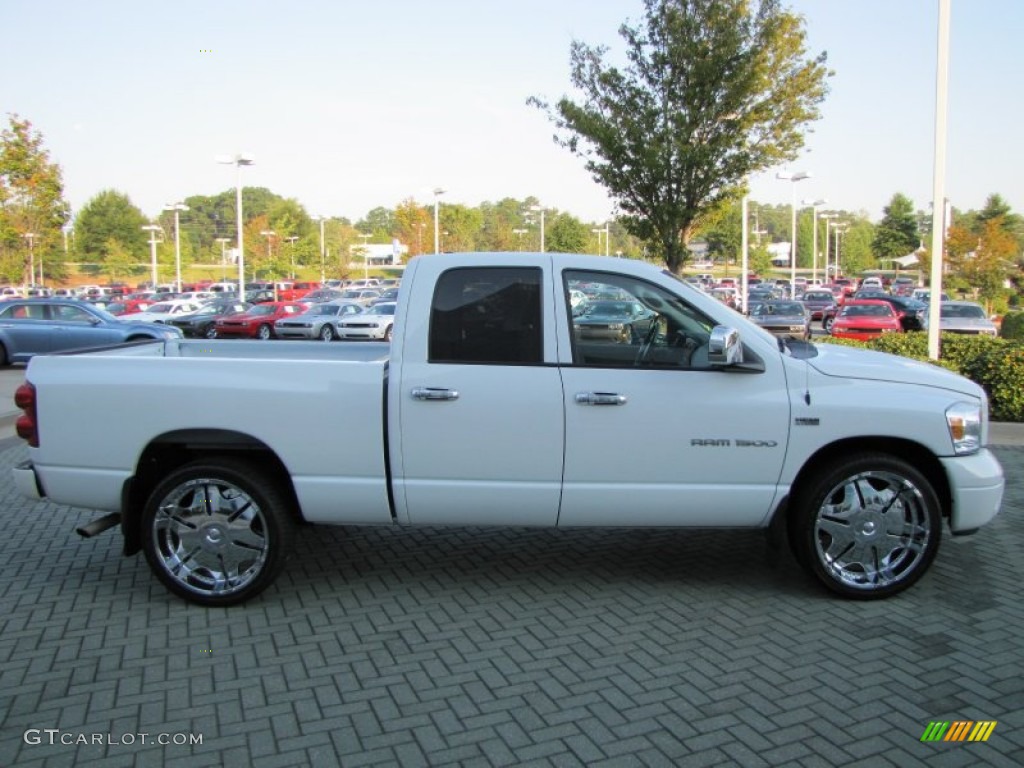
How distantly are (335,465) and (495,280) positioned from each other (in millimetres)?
1350

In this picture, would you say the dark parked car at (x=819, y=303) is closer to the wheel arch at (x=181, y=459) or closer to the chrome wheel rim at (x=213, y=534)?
the wheel arch at (x=181, y=459)

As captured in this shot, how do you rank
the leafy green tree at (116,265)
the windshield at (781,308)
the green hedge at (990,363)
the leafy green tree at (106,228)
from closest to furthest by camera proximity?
the green hedge at (990,363) < the windshield at (781,308) < the leafy green tree at (116,265) < the leafy green tree at (106,228)

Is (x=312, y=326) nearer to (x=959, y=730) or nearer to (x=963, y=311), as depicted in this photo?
(x=963, y=311)

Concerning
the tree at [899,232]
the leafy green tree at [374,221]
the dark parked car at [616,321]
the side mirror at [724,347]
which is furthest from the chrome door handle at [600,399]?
the leafy green tree at [374,221]

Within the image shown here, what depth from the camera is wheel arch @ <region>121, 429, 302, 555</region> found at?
474cm

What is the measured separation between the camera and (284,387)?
4672mm

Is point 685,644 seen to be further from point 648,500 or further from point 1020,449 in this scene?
point 1020,449

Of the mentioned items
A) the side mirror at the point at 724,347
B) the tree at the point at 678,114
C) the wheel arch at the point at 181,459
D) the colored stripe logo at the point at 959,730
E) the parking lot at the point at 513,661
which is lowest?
the colored stripe logo at the point at 959,730

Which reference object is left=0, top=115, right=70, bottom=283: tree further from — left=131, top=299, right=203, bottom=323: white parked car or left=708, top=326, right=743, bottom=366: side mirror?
left=708, top=326, right=743, bottom=366: side mirror

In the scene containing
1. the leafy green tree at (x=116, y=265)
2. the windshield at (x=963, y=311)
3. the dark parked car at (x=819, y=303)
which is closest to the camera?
the windshield at (x=963, y=311)

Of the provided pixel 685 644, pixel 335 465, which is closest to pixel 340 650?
pixel 335 465

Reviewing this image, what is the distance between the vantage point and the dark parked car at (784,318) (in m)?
27.1

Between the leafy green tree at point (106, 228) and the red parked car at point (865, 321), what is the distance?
286 ft

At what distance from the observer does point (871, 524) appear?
4.75 meters
